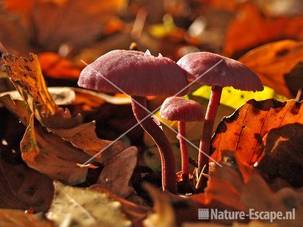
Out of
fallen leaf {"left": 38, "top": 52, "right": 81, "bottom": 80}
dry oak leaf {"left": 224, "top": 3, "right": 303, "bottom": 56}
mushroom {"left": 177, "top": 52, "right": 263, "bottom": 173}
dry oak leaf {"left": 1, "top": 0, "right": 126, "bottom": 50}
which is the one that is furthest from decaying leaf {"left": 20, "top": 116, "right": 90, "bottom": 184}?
dry oak leaf {"left": 1, "top": 0, "right": 126, "bottom": 50}

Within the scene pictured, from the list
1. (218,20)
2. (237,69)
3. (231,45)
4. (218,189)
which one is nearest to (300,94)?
(237,69)

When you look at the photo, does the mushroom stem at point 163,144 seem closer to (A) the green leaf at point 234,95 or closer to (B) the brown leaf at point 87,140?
(B) the brown leaf at point 87,140

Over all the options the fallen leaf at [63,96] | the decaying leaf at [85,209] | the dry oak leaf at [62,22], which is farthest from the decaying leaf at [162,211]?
the dry oak leaf at [62,22]

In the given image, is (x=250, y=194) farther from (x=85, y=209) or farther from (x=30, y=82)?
(x=30, y=82)

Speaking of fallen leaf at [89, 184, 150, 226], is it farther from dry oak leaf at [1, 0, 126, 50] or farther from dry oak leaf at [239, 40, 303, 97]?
dry oak leaf at [1, 0, 126, 50]

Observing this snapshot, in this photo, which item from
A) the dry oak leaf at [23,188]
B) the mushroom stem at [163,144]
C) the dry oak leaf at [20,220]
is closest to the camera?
the dry oak leaf at [20,220]

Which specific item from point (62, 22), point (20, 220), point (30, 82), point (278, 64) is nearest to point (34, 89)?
point (30, 82)

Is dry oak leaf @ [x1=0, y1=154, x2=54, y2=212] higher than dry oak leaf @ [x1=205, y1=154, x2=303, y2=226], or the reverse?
dry oak leaf @ [x1=205, y1=154, x2=303, y2=226]
